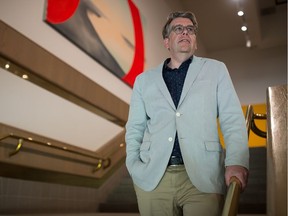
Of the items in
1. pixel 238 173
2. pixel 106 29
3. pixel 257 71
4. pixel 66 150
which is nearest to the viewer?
pixel 238 173

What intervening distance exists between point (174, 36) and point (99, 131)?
3331mm

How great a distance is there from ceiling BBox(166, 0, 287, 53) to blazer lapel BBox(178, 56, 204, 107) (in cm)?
648

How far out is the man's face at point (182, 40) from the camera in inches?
60.7

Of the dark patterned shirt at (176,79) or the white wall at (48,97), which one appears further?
the white wall at (48,97)

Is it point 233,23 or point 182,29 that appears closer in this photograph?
point 182,29

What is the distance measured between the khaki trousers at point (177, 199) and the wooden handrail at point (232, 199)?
0.18 meters

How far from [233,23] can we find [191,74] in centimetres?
774

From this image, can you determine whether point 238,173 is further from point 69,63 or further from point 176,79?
point 69,63

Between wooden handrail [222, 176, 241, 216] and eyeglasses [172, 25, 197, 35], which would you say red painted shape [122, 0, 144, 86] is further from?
wooden handrail [222, 176, 241, 216]

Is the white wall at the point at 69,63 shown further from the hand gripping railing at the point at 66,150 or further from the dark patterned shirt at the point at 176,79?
the dark patterned shirt at the point at 176,79

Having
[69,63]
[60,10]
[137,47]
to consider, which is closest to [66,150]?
[69,63]

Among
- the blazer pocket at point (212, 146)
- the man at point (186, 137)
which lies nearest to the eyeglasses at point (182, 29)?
the man at point (186, 137)

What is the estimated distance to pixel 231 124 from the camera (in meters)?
1.38

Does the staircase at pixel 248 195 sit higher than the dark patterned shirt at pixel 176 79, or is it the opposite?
the dark patterned shirt at pixel 176 79
